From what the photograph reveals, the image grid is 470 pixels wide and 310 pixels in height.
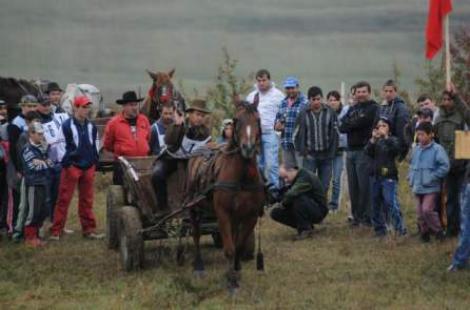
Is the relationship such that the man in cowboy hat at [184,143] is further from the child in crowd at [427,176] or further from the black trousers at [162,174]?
the child in crowd at [427,176]

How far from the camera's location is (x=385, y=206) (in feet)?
41.4

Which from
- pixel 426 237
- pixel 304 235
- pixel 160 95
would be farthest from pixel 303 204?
pixel 160 95

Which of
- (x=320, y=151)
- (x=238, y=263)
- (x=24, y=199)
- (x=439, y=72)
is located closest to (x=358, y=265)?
(x=238, y=263)

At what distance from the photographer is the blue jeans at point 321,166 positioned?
14188 mm

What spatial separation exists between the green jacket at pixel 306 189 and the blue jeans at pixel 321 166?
97cm

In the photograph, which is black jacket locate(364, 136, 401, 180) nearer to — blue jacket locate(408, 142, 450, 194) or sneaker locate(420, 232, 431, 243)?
blue jacket locate(408, 142, 450, 194)

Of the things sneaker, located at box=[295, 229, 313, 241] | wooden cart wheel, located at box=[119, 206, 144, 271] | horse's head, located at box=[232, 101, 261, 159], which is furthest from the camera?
sneaker, located at box=[295, 229, 313, 241]

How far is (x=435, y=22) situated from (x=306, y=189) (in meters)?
3.51

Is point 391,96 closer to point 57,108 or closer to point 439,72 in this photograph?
point 57,108

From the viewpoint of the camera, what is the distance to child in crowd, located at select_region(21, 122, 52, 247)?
42.2ft

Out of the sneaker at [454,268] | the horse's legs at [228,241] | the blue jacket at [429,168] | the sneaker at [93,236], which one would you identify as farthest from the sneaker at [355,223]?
the horse's legs at [228,241]

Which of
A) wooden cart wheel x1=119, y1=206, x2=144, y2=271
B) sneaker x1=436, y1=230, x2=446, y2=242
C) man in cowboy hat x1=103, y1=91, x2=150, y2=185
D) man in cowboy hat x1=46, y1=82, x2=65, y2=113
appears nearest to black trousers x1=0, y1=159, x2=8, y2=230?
man in cowboy hat x1=46, y1=82, x2=65, y2=113

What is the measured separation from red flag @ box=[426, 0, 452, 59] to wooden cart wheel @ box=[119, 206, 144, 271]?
12.8 feet

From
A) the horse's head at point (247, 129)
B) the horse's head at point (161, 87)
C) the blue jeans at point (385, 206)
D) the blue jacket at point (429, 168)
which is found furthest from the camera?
the horse's head at point (161, 87)
